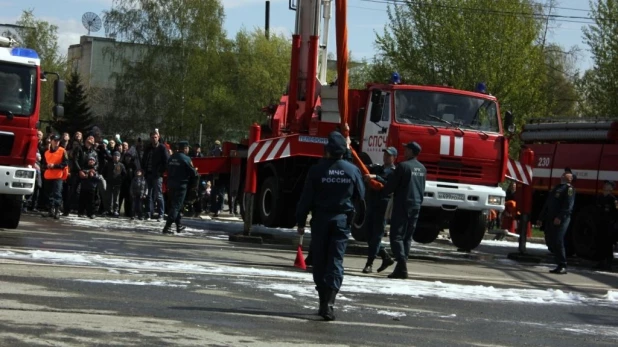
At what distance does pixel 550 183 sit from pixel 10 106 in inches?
465

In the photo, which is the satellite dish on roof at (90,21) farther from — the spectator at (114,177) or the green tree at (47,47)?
the spectator at (114,177)

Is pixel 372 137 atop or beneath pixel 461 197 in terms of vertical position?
atop

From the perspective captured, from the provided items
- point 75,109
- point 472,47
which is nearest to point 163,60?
point 75,109

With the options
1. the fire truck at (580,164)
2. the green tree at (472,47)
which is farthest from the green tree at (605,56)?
the fire truck at (580,164)

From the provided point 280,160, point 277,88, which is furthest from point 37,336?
→ point 277,88

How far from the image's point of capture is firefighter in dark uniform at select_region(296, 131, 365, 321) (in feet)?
36.6

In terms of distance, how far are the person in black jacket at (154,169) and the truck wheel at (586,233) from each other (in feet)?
28.1

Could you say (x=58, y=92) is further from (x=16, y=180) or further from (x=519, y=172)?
(x=519, y=172)

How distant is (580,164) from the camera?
2334 cm

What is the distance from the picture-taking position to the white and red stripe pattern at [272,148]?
20.9 metres

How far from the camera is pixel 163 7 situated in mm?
66312

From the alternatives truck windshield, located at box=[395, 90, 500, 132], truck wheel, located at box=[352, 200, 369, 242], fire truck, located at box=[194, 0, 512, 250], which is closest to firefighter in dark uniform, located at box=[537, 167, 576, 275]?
fire truck, located at box=[194, 0, 512, 250]

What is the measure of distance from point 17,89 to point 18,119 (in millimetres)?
518

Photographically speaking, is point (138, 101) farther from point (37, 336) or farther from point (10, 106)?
point (37, 336)
